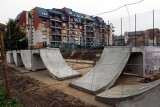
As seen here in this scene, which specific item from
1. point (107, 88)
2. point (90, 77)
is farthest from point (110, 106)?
point (90, 77)

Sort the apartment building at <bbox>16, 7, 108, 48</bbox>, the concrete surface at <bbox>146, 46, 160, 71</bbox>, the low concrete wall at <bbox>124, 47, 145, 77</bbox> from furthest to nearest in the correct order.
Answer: the apartment building at <bbox>16, 7, 108, 48</bbox> < the concrete surface at <bbox>146, 46, 160, 71</bbox> < the low concrete wall at <bbox>124, 47, 145, 77</bbox>

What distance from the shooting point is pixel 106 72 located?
7621 mm

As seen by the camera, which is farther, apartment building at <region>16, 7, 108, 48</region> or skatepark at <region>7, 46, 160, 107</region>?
apartment building at <region>16, 7, 108, 48</region>

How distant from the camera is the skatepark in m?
4.78

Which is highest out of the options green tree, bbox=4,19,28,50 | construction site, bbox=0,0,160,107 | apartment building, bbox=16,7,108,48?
apartment building, bbox=16,7,108,48

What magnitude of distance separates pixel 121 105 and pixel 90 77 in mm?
3361

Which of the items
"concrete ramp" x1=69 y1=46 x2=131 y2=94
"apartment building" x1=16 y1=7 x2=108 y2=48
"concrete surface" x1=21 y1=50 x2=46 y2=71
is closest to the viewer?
"concrete ramp" x1=69 y1=46 x2=131 y2=94

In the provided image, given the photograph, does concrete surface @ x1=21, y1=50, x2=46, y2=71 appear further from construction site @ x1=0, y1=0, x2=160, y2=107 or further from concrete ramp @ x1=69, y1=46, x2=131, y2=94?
concrete ramp @ x1=69, y1=46, x2=131, y2=94

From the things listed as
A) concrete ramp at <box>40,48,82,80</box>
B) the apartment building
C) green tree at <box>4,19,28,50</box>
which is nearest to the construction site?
concrete ramp at <box>40,48,82,80</box>

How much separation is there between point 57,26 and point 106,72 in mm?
37601

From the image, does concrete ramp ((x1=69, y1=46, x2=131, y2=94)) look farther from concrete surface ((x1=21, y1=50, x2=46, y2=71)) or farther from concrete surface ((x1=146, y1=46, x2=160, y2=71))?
concrete surface ((x1=21, y1=50, x2=46, y2=71))

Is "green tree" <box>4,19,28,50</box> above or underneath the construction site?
above

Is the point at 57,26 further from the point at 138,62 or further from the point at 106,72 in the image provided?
the point at 106,72

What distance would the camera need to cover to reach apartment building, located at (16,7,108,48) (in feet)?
131
